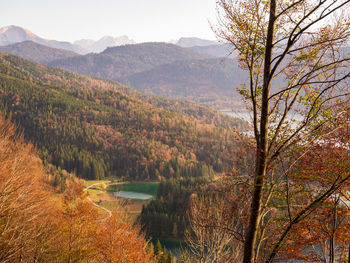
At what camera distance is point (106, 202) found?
91.7 metres

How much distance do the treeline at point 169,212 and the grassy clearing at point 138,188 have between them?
2098 centimetres

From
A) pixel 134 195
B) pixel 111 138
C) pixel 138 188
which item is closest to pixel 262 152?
pixel 134 195

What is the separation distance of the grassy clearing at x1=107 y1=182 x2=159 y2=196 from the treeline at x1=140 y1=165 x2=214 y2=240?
20979 mm

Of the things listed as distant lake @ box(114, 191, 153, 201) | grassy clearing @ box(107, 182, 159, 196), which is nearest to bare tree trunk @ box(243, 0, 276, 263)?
distant lake @ box(114, 191, 153, 201)

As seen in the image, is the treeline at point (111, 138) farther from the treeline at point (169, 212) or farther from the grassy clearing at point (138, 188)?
the treeline at point (169, 212)

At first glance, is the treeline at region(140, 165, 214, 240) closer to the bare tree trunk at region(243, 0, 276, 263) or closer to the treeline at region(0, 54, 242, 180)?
the treeline at region(0, 54, 242, 180)

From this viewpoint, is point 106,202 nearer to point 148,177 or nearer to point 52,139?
point 148,177

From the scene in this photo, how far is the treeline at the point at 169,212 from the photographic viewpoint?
68.8 meters

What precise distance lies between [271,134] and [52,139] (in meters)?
167

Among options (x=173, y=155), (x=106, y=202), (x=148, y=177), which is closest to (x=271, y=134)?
(x=106, y=202)

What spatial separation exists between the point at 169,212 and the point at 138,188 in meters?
46.1

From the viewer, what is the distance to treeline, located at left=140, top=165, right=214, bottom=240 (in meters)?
68.8

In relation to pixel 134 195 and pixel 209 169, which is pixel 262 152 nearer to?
pixel 134 195

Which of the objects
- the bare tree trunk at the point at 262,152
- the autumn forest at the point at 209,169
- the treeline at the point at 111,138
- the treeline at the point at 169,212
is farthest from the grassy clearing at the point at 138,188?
the bare tree trunk at the point at 262,152
